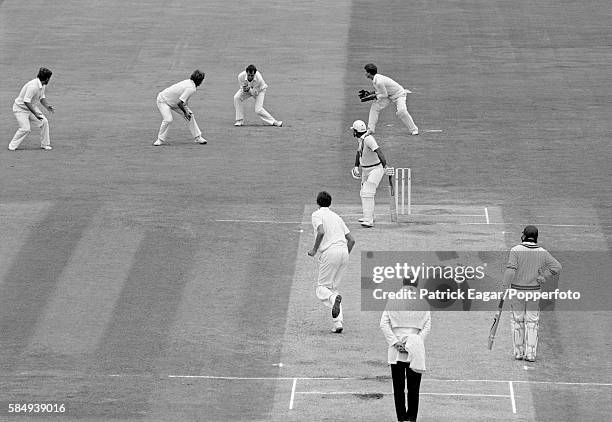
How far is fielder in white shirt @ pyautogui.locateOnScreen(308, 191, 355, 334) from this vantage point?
20188 millimetres

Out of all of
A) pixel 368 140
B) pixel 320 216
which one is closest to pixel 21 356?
pixel 320 216

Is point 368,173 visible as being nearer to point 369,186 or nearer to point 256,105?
point 369,186

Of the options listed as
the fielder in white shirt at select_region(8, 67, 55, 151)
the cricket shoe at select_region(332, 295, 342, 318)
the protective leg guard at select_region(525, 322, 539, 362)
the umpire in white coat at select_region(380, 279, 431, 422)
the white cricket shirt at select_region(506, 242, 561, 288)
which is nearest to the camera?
the umpire in white coat at select_region(380, 279, 431, 422)

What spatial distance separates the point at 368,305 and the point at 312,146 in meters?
11.1

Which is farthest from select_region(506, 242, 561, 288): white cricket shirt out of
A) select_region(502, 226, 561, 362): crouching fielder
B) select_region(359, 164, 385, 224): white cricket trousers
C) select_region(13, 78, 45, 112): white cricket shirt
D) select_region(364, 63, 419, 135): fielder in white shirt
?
select_region(13, 78, 45, 112): white cricket shirt

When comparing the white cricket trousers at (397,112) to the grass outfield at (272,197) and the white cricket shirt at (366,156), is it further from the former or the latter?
the white cricket shirt at (366,156)

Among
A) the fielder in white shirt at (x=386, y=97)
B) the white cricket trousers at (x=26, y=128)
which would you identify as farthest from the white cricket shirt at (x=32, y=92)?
the fielder in white shirt at (x=386, y=97)

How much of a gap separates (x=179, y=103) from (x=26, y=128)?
12.0 ft

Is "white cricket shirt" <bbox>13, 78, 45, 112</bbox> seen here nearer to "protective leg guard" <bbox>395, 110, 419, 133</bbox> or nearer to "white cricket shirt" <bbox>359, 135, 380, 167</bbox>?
"protective leg guard" <bbox>395, 110, 419, 133</bbox>

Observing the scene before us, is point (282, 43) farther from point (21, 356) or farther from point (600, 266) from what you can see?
point (21, 356)

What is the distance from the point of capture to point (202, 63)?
1628 inches

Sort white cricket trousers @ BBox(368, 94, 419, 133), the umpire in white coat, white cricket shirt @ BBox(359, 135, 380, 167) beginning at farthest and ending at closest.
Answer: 1. white cricket trousers @ BBox(368, 94, 419, 133)
2. white cricket shirt @ BBox(359, 135, 380, 167)
3. the umpire in white coat

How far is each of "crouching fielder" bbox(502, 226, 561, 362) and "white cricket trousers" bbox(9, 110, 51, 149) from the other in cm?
1587

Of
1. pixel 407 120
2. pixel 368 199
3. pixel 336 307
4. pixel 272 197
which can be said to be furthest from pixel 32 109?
pixel 336 307
